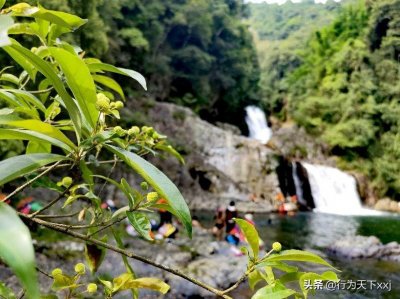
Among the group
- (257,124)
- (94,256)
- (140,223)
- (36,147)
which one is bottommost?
(257,124)

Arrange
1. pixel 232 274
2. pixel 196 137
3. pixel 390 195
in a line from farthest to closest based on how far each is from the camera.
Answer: pixel 390 195 < pixel 196 137 < pixel 232 274

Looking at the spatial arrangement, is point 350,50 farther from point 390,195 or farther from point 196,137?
point 196,137

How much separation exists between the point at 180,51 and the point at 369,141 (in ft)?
42.4

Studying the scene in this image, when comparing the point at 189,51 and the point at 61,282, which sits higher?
the point at 189,51

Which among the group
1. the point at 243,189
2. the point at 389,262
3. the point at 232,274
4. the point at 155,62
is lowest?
the point at 243,189

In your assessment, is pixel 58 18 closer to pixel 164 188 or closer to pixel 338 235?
pixel 164 188

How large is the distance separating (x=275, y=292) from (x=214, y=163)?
59.6 ft

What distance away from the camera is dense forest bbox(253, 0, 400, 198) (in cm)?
2272

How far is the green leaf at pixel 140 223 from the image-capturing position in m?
0.85

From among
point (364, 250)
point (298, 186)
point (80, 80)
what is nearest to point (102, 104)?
point (80, 80)

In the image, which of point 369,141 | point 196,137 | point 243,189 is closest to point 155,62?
point 196,137

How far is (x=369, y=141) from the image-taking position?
76.2 ft

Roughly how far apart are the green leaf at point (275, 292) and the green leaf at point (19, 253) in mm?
492

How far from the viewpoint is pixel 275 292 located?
77 centimetres
